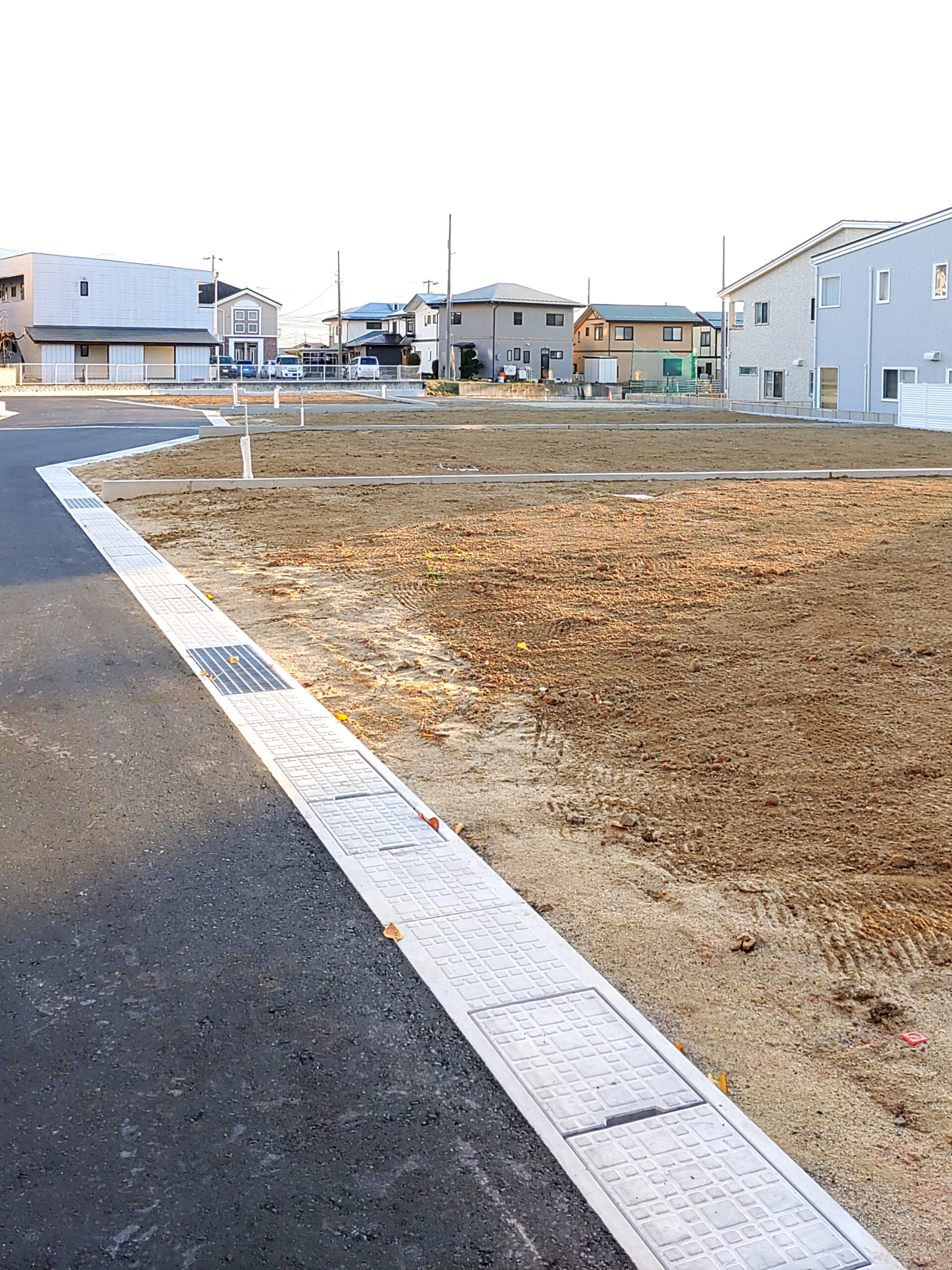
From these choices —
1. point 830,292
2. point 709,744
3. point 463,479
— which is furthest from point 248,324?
point 709,744

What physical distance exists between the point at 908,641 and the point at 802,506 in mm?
8108

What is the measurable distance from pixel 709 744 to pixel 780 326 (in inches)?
2009

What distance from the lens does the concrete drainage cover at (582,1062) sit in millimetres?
3395

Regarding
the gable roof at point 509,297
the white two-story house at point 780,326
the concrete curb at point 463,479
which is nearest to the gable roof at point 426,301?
the gable roof at point 509,297

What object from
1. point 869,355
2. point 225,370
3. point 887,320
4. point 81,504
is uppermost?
point 225,370

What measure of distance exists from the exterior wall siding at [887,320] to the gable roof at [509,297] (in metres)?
40.1

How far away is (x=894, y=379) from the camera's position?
41.2 m

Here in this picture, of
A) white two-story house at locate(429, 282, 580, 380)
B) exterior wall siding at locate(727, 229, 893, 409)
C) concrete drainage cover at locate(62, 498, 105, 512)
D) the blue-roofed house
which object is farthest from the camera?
the blue-roofed house

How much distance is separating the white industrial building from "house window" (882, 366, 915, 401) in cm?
4258

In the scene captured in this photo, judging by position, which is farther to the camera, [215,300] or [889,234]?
[215,300]

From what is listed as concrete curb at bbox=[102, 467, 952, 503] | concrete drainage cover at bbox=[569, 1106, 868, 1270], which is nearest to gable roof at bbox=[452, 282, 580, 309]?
concrete curb at bbox=[102, 467, 952, 503]

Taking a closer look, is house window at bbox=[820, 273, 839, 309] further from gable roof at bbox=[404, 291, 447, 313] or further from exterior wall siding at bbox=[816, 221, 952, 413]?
gable roof at bbox=[404, 291, 447, 313]

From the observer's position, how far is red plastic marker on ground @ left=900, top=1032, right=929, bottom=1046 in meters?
3.81

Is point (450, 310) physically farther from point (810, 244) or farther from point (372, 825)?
point (372, 825)
